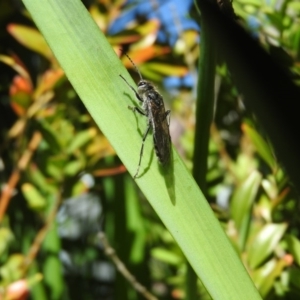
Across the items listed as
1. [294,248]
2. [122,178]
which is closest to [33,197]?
[122,178]

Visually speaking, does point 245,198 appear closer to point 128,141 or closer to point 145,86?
point 145,86

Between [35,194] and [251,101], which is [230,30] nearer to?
[251,101]

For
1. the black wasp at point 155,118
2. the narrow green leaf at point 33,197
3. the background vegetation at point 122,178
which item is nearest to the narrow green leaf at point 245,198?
the background vegetation at point 122,178

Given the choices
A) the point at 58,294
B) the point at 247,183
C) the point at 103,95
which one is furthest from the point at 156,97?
the point at 58,294

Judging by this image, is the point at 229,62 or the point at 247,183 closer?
the point at 229,62

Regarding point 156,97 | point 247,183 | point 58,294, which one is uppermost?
point 156,97

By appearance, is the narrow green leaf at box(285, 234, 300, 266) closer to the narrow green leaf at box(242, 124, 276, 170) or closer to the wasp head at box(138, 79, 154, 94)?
the narrow green leaf at box(242, 124, 276, 170)

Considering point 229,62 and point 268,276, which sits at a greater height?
point 229,62
